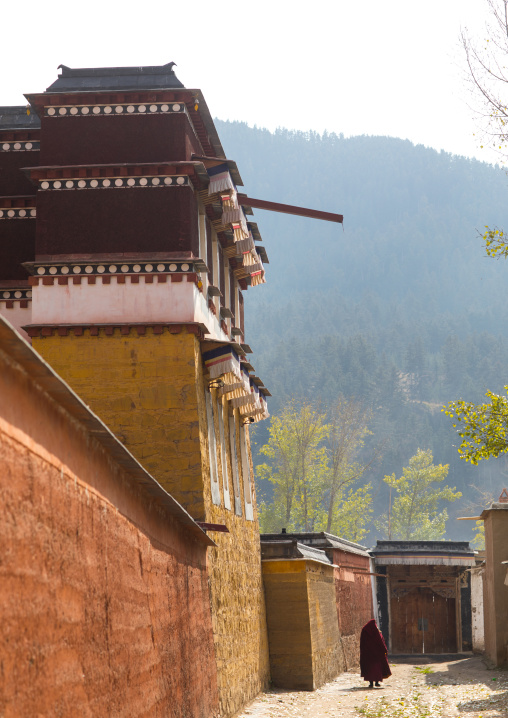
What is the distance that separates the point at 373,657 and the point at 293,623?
202cm

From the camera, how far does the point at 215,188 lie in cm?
1434

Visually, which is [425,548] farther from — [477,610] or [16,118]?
[16,118]

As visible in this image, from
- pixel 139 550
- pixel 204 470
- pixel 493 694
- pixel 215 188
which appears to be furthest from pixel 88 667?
pixel 493 694

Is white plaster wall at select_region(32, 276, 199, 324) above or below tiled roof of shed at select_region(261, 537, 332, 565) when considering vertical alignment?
above

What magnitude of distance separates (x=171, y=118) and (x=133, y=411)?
14.9ft

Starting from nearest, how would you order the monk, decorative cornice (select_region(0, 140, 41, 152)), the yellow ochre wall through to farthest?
the yellow ochre wall, decorative cornice (select_region(0, 140, 41, 152)), the monk

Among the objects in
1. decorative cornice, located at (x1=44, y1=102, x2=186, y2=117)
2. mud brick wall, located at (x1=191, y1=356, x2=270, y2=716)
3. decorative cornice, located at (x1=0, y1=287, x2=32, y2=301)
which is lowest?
mud brick wall, located at (x1=191, y1=356, x2=270, y2=716)

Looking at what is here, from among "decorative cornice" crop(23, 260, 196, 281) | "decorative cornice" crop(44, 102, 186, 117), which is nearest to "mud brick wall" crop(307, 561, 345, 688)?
"decorative cornice" crop(23, 260, 196, 281)

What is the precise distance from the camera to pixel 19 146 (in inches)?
652

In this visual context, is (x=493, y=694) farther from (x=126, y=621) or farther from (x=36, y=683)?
(x=36, y=683)

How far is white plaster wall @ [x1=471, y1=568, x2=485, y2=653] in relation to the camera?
29.8m

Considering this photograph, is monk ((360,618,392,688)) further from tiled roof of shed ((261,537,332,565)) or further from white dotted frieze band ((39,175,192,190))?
white dotted frieze band ((39,175,192,190))

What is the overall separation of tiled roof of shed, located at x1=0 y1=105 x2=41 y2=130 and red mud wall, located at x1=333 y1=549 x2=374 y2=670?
41.9 ft

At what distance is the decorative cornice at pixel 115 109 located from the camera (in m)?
Result: 14.2
